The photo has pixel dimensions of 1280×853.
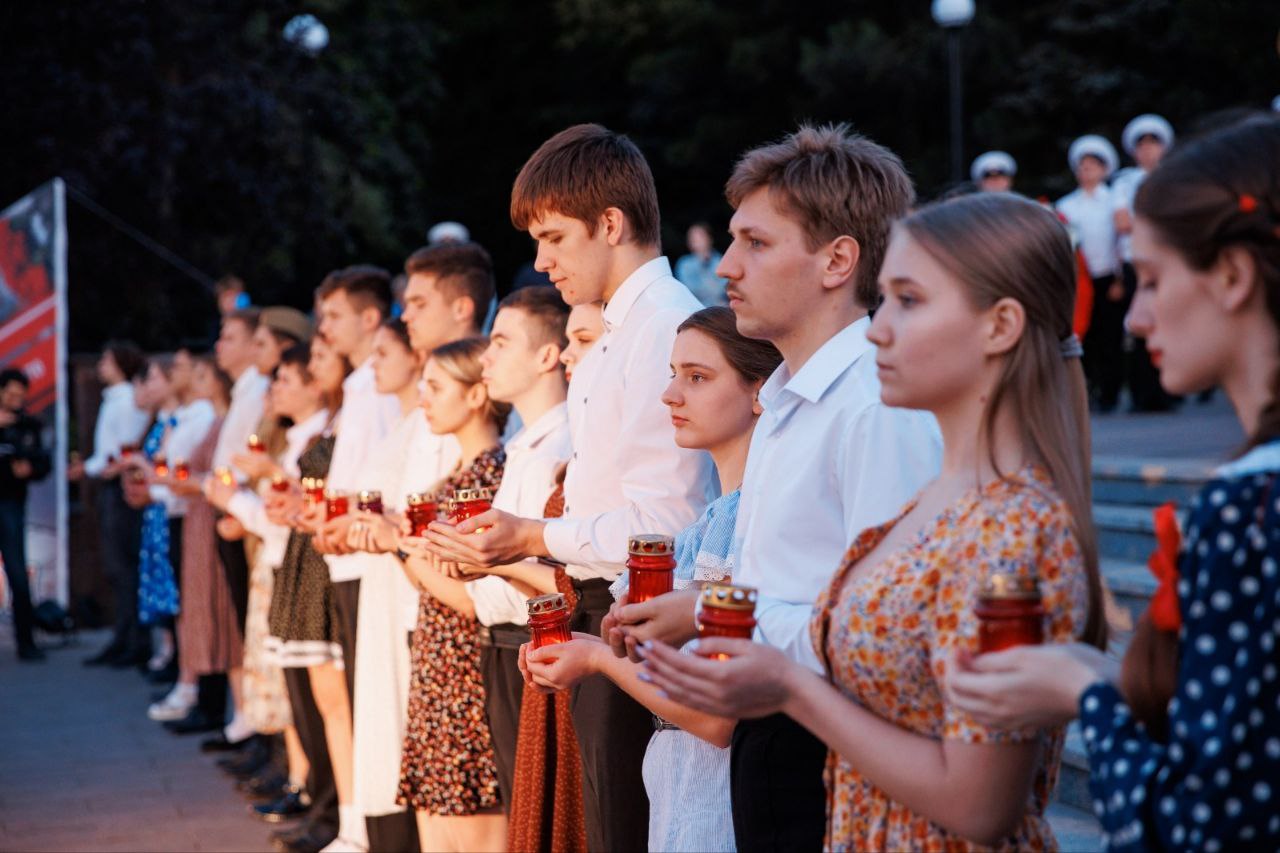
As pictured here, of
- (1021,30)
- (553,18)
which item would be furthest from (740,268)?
(553,18)

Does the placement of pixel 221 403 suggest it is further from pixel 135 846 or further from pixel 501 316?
pixel 501 316

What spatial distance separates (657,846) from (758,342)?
110 cm

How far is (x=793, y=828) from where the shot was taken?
107 inches

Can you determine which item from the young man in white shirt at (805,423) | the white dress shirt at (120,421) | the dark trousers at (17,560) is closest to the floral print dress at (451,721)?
the young man in white shirt at (805,423)

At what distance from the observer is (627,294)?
396cm

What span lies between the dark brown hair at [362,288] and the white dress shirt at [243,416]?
149 centimetres

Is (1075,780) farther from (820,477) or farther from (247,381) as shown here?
(247,381)

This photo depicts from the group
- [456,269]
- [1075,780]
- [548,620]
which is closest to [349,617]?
[456,269]

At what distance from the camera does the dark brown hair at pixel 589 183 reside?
3.97 metres

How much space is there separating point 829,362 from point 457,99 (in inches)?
1157

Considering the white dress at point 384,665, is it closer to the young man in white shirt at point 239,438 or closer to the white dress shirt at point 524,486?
the white dress shirt at point 524,486

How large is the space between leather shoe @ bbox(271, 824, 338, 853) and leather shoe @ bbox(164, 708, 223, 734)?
2.65 meters

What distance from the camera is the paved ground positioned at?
666 centimetres

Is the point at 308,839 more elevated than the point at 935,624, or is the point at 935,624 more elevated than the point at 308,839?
the point at 935,624
